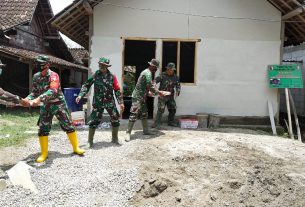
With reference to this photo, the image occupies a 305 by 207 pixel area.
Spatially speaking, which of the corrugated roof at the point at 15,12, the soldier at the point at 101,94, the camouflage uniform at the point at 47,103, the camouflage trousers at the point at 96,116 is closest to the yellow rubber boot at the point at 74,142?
the camouflage uniform at the point at 47,103

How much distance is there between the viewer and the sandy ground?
5266 millimetres

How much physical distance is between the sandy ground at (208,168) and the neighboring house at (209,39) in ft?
6.22

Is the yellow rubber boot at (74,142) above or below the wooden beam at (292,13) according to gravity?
below

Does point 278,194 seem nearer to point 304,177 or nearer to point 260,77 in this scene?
point 304,177

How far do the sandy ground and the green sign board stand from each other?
80.2 inches

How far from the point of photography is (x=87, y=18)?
1080cm

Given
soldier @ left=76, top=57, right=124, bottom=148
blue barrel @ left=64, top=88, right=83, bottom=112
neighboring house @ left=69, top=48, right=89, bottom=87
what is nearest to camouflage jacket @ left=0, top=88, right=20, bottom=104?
soldier @ left=76, top=57, right=124, bottom=148

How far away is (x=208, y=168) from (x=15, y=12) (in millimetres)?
14553

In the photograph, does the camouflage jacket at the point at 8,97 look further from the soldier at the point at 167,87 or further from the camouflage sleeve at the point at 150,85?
the soldier at the point at 167,87

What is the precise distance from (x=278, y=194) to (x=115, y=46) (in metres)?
6.28

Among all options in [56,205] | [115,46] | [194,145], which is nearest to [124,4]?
[115,46]

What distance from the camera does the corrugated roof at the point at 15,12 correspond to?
53.2ft

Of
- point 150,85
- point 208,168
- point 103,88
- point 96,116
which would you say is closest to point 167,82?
point 150,85

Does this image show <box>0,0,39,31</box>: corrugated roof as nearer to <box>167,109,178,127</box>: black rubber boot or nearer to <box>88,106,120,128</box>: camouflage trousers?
<box>167,109,178,127</box>: black rubber boot
